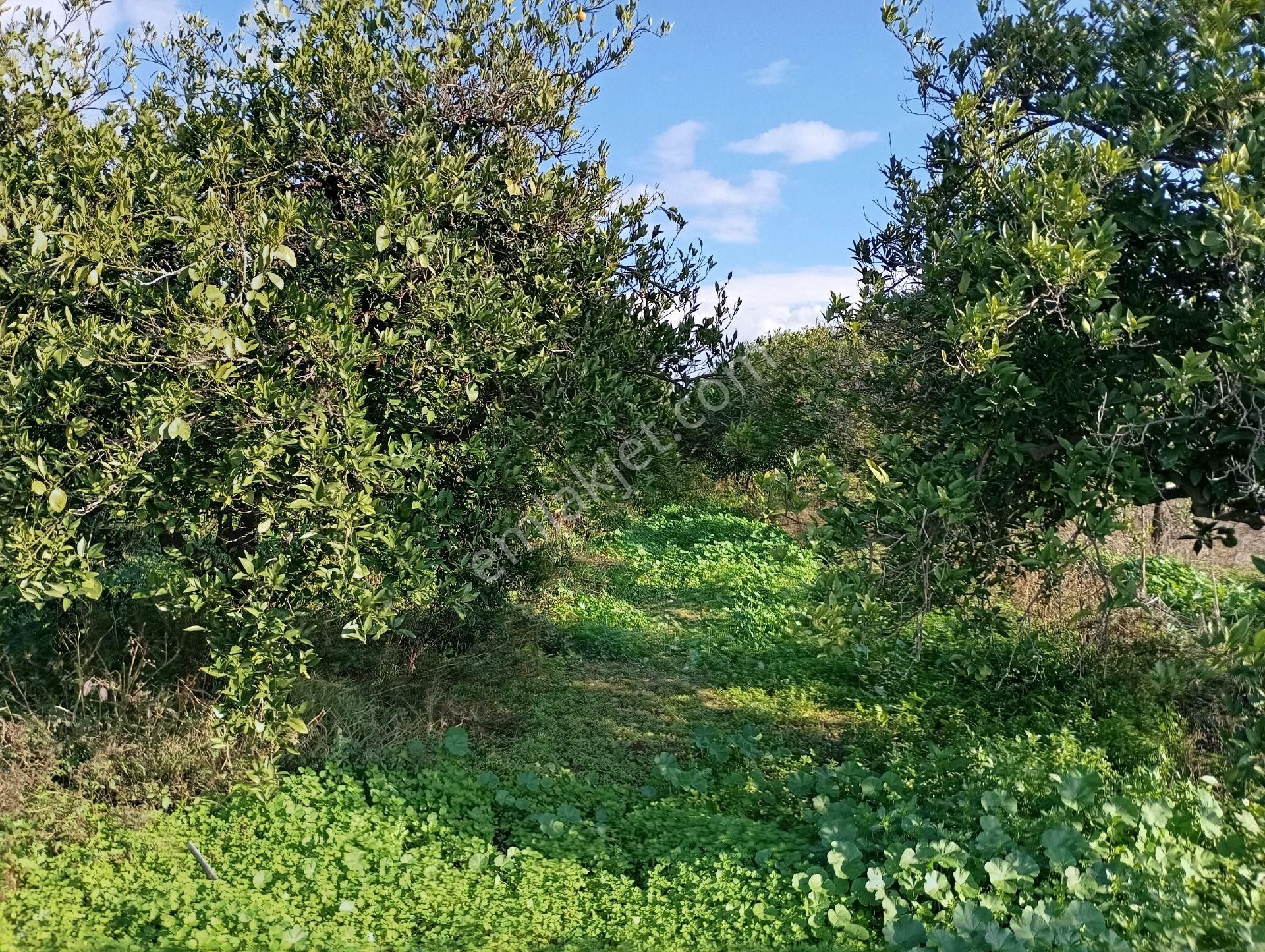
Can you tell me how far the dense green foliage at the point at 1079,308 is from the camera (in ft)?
12.2

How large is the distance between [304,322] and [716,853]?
346 cm

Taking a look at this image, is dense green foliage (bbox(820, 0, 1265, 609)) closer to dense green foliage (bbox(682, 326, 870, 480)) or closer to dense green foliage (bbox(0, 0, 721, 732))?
dense green foliage (bbox(682, 326, 870, 480))

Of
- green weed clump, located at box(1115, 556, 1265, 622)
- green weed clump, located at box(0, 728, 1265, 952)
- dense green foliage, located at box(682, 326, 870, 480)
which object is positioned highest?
dense green foliage, located at box(682, 326, 870, 480)

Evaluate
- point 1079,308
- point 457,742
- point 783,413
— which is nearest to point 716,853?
point 457,742

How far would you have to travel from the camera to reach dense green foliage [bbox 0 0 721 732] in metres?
4.30

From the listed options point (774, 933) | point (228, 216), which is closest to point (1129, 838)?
point (774, 933)

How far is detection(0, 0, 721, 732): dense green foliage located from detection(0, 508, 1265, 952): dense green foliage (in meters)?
0.94

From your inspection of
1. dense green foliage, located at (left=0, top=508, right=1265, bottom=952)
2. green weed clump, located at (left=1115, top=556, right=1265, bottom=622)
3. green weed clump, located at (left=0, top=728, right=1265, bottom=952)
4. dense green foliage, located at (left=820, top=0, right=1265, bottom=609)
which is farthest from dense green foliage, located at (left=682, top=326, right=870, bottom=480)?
green weed clump, located at (left=1115, top=556, right=1265, bottom=622)

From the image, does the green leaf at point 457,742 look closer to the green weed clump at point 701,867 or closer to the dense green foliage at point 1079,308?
the green weed clump at point 701,867

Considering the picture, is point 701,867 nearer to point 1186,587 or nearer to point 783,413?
point 783,413

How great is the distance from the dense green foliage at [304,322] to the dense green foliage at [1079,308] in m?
2.05

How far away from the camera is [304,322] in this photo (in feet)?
14.3

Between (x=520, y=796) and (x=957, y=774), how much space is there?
2.55 metres

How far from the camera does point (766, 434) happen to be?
595 cm
